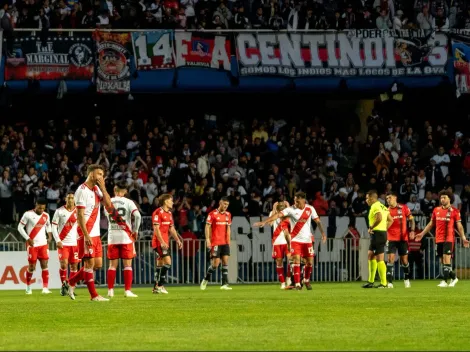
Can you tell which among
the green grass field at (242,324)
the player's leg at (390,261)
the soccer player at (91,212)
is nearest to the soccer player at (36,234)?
the green grass field at (242,324)

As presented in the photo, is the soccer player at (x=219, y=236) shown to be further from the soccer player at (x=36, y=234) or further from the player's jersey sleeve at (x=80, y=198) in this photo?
the player's jersey sleeve at (x=80, y=198)

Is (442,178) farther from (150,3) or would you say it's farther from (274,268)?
(150,3)

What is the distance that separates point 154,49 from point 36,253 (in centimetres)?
Result: 1063

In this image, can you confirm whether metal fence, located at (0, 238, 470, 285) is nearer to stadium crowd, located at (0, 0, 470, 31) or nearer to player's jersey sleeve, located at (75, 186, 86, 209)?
stadium crowd, located at (0, 0, 470, 31)

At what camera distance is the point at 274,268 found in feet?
116

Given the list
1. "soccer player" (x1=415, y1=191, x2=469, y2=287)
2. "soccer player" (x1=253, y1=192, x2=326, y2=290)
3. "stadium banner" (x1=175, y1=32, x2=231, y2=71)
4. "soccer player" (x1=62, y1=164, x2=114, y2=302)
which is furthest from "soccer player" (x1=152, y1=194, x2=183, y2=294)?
"stadium banner" (x1=175, y1=32, x2=231, y2=71)

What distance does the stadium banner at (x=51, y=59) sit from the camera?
36.9 meters

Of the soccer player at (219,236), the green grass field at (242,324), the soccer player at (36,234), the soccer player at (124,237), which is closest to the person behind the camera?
the green grass field at (242,324)

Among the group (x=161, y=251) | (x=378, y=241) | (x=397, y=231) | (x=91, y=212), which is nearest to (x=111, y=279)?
(x=91, y=212)

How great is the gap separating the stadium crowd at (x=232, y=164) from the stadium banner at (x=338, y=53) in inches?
94.4

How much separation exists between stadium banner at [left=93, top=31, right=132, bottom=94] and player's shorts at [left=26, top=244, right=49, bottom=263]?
31.0 ft

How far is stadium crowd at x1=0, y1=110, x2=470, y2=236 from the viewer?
118ft

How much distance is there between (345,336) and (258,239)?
71.9 feet

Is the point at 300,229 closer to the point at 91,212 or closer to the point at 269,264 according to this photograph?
the point at 269,264
